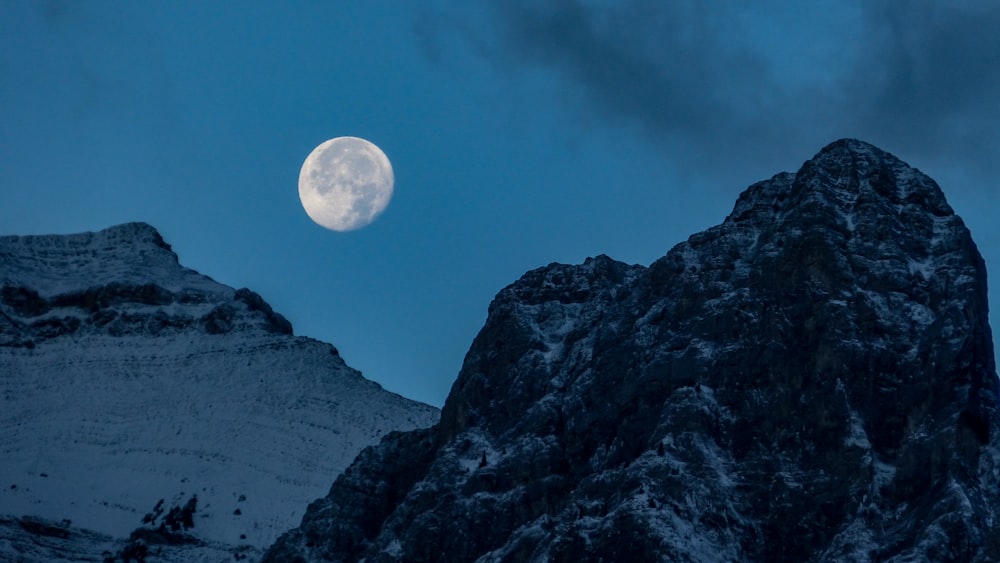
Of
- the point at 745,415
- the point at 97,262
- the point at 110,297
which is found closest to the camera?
the point at 745,415

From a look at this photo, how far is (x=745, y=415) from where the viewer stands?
255ft

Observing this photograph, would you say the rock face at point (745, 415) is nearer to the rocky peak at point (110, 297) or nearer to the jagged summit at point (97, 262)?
the rocky peak at point (110, 297)

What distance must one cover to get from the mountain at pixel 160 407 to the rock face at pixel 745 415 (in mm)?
25113

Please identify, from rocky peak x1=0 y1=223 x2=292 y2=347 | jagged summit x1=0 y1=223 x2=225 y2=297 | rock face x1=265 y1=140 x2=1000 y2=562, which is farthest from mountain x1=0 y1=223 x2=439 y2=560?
rock face x1=265 y1=140 x2=1000 y2=562

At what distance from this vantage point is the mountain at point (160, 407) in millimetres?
118312

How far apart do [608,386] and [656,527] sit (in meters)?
14.8

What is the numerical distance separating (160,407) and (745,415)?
72796 mm

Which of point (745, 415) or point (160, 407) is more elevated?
point (160, 407)

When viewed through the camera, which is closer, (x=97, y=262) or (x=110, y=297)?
(x=110, y=297)

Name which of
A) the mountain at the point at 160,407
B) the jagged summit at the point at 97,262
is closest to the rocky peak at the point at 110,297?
the jagged summit at the point at 97,262

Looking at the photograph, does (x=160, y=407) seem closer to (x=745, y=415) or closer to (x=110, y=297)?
(x=110, y=297)

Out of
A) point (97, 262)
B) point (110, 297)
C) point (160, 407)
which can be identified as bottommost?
point (160, 407)

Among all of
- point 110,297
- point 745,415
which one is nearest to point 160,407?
point 110,297

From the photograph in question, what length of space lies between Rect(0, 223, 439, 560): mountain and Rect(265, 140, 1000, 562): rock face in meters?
25.1
